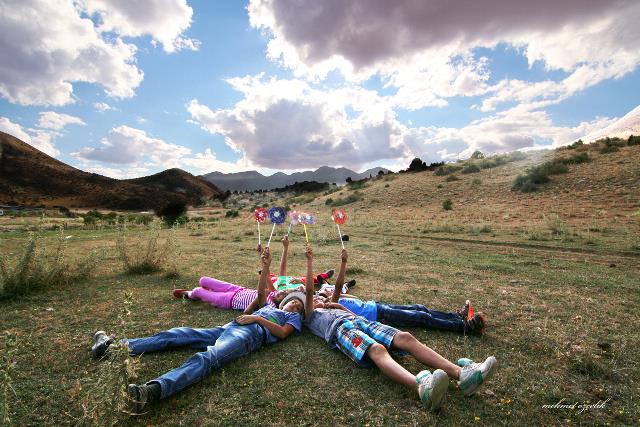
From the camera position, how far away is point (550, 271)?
8617 millimetres

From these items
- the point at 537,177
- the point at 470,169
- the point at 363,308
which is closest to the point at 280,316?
the point at 363,308

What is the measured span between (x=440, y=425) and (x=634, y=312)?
15.8ft

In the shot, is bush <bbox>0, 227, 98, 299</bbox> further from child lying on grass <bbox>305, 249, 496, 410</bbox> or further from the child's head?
child lying on grass <bbox>305, 249, 496, 410</bbox>

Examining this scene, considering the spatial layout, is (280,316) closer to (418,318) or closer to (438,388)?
(418,318)

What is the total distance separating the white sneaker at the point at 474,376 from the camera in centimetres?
336

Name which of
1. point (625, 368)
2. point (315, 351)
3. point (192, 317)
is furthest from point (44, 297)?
point (625, 368)

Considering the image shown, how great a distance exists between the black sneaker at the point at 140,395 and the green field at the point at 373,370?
0.09m

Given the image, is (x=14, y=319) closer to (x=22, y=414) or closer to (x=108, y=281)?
(x=108, y=281)

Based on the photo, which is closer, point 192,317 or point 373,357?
point 373,357

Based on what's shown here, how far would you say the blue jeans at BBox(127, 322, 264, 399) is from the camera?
3.47m

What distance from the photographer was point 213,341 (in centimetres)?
464

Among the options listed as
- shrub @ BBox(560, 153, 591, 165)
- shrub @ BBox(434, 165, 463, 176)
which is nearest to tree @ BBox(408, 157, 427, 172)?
shrub @ BBox(434, 165, 463, 176)

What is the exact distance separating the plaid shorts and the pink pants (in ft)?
8.52

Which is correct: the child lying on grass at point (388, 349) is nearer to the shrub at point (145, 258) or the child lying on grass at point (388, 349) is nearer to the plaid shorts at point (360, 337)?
the plaid shorts at point (360, 337)
